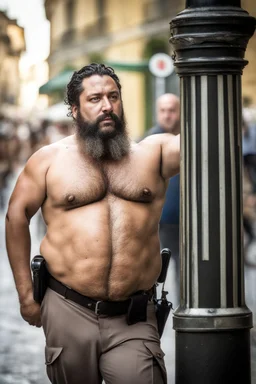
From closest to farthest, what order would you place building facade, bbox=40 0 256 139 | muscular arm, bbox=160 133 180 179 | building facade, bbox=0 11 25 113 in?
muscular arm, bbox=160 133 180 179, building facade, bbox=40 0 256 139, building facade, bbox=0 11 25 113

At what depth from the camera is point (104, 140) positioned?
5551mm

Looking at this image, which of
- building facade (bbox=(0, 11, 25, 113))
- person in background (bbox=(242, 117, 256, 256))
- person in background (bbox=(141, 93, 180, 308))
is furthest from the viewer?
building facade (bbox=(0, 11, 25, 113))

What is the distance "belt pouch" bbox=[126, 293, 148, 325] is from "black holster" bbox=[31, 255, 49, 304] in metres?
0.43

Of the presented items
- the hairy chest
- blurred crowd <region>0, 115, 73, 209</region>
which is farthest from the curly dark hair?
blurred crowd <region>0, 115, 73, 209</region>

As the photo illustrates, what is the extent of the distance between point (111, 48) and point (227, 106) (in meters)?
41.6

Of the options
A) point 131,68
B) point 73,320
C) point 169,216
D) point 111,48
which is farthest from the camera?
point 111,48

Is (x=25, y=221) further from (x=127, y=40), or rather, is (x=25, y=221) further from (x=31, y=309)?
(x=127, y=40)

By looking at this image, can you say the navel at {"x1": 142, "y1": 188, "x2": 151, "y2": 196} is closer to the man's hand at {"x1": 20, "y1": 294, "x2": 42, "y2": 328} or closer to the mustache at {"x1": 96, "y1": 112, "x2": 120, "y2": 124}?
the mustache at {"x1": 96, "y1": 112, "x2": 120, "y2": 124}

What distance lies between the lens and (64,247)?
562cm

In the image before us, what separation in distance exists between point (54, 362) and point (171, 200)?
4.72m

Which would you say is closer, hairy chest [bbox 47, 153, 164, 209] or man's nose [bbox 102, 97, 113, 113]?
man's nose [bbox 102, 97, 113, 113]

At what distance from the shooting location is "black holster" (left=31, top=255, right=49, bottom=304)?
559 centimetres

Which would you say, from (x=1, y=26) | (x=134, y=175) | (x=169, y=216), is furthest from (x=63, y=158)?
(x=1, y=26)

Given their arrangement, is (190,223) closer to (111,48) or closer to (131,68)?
(131,68)
